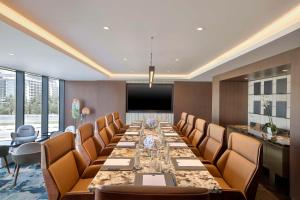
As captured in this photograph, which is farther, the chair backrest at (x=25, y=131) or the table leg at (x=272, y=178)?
the chair backrest at (x=25, y=131)

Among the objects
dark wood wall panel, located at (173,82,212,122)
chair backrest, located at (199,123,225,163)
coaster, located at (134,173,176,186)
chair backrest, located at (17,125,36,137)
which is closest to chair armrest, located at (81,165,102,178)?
coaster, located at (134,173,176,186)

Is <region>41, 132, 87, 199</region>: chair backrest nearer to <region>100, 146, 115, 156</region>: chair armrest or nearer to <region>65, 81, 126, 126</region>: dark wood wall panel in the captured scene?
<region>100, 146, 115, 156</region>: chair armrest

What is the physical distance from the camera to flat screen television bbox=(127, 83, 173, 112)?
8.92 m

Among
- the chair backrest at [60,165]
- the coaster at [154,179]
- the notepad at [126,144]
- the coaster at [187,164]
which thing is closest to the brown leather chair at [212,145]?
the coaster at [187,164]

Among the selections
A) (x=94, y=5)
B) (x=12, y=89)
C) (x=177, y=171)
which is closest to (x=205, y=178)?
(x=177, y=171)

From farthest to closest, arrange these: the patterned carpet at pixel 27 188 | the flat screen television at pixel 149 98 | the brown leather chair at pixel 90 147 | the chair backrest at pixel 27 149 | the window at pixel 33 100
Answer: the flat screen television at pixel 149 98
the window at pixel 33 100
the chair backrest at pixel 27 149
the patterned carpet at pixel 27 188
the brown leather chair at pixel 90 147

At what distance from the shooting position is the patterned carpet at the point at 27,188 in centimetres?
298

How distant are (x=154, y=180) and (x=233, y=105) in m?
5.11

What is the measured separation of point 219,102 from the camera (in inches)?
240

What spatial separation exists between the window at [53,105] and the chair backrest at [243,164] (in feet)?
23.2

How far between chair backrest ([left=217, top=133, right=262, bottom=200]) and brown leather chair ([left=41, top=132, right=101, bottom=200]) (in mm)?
1301

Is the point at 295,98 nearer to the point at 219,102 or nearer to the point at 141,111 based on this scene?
the point at 219,102

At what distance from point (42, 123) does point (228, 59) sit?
20.9ft

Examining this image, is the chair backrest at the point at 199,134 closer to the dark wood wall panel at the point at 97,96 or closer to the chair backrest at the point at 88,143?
the chair backrest at the point at 88,143
